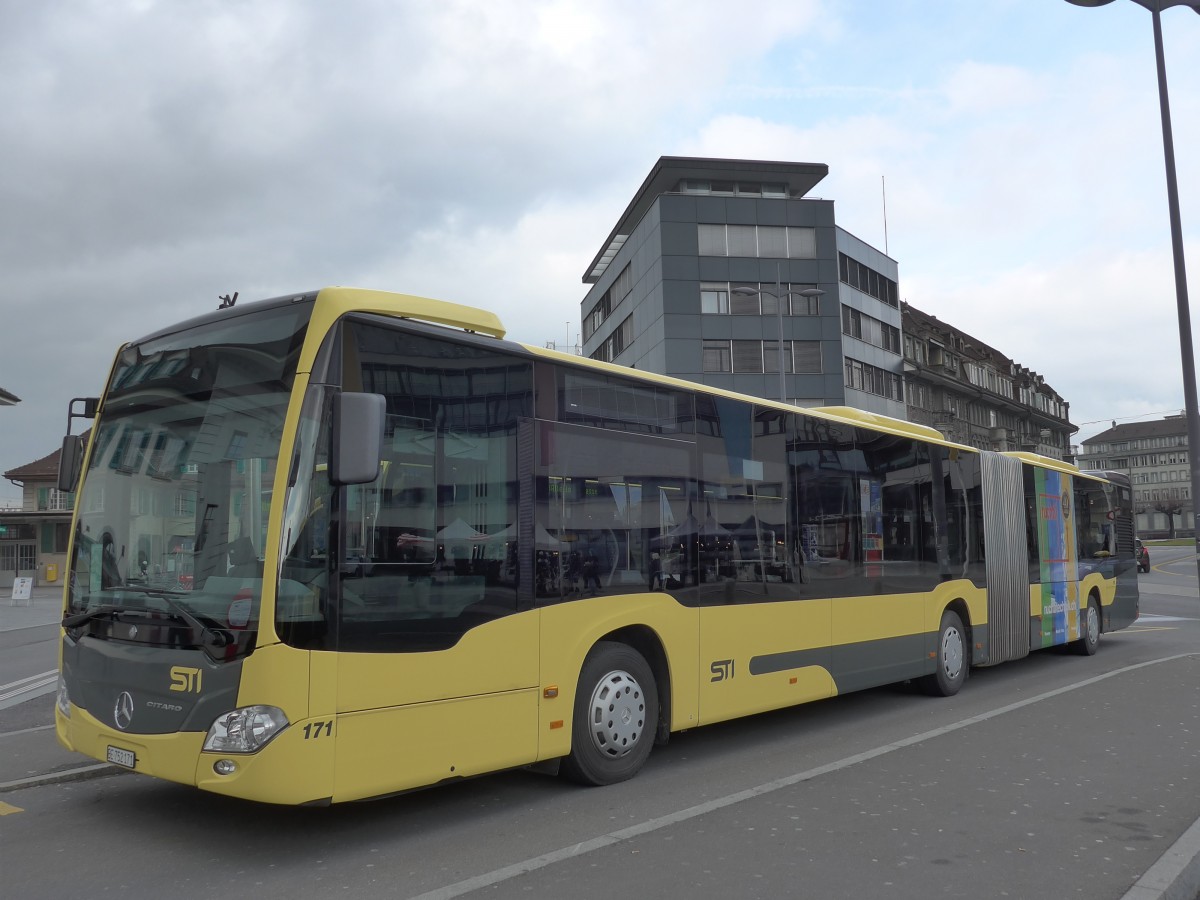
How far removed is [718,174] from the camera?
48.5 m

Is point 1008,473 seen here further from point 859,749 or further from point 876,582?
point 859,749

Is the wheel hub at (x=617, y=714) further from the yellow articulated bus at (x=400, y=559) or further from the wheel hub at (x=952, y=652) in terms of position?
the wheel hub at (x=952, y=652)

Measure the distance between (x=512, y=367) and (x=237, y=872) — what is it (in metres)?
3.26

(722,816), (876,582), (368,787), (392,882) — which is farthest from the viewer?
(876,582)

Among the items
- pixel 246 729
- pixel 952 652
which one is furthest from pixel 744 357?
pixel 246 729

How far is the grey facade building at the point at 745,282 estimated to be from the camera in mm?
46094

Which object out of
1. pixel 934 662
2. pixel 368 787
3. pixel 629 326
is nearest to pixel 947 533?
pixel 934 662

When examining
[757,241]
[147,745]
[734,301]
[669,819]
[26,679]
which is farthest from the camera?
[757,241]

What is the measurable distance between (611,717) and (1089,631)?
11616 mm

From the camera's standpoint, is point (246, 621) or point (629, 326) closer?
point (246, 621)

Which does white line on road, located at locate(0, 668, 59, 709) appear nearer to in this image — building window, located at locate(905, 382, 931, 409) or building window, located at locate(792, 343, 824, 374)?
building window, located at locate(792, 343, 824, 374)

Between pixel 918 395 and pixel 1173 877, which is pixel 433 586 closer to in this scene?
pixel 1173 877

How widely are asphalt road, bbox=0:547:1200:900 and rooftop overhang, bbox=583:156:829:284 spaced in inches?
1630

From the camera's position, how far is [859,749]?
815 cm
